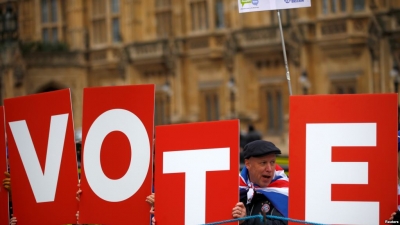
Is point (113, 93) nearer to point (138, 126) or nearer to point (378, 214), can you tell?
point (138, 126)


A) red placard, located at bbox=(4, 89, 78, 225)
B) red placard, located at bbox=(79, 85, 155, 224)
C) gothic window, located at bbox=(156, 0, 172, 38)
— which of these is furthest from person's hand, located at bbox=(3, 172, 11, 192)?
gothic window, located at bbox=(156, 0, 172, 38)

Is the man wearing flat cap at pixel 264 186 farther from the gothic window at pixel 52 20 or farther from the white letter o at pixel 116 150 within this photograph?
the gothic window at pixel 52 20

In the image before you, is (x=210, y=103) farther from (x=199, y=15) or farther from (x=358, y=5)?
(x=358, y=5)

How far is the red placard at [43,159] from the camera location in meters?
7.24

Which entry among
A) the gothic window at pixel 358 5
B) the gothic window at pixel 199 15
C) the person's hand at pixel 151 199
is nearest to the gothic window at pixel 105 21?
the gothic window at pixel 199 15

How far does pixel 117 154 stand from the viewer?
6965mm

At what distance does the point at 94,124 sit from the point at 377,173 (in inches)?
88.7

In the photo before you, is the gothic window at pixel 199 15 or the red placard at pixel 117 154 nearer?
the red placard at pixel 117 154

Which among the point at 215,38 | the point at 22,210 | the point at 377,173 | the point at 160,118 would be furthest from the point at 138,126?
the point at 160,118

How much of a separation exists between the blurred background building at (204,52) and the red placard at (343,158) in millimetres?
19019

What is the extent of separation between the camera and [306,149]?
6.05m

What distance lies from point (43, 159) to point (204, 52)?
2300 centimetres

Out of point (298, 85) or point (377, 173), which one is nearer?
point (377, 173)

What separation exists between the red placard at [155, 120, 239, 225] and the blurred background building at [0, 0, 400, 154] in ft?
61.7
